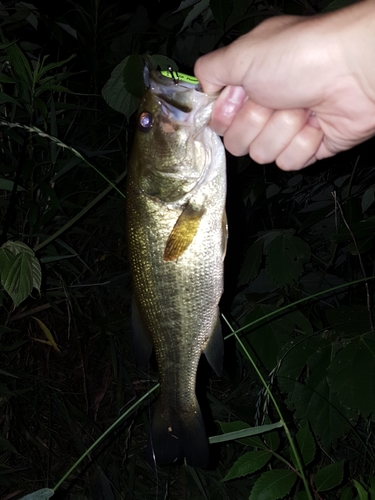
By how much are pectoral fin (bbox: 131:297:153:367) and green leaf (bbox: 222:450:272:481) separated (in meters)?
0.46

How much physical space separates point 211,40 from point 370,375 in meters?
2.03

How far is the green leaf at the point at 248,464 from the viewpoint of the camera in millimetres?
1629

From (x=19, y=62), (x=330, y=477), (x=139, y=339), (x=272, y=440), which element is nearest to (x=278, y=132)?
(x=139, y=339)

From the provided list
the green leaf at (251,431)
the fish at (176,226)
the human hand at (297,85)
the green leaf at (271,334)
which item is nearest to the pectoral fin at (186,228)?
the fish at (176,226)

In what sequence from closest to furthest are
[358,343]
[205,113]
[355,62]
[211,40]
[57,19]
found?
[355,62] < [205,113] < [358,343] < [211,40] < [57,19]

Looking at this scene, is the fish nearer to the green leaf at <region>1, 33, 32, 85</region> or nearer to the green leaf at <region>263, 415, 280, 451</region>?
the green leaf at <region>263, 415, 280, 451</region>

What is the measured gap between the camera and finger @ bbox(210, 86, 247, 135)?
4.45 ft

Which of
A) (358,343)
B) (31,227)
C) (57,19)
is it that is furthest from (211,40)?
(358,343)

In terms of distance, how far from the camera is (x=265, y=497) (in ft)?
5.25

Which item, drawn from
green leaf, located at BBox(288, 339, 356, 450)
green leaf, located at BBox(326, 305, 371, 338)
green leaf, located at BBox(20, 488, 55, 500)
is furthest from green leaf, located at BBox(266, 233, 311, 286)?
green leaf, located at BBox(20, 488, 55, 500)

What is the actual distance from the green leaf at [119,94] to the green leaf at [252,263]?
972 mm

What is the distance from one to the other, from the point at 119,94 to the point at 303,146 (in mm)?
952

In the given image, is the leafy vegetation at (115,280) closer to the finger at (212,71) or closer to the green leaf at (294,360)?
the green leaf at (294,360)

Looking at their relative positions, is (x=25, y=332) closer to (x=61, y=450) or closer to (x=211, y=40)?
(x=61, y=450)
